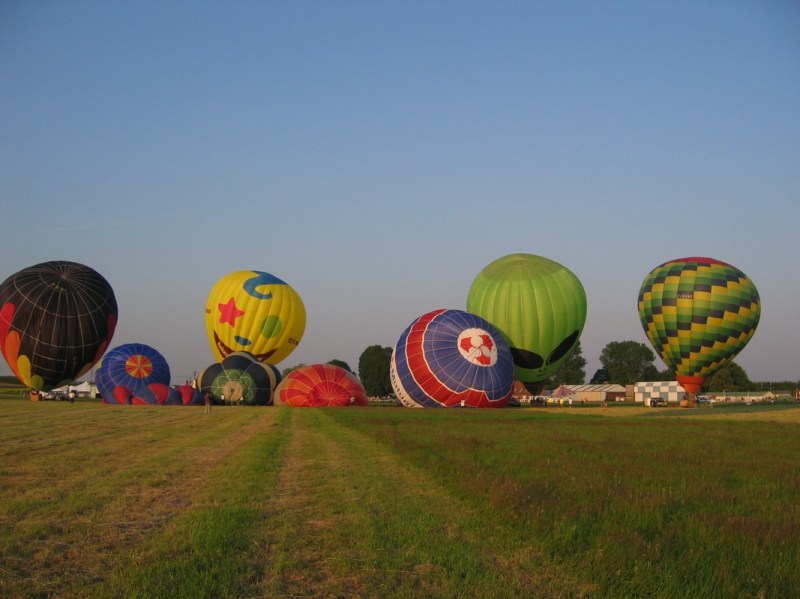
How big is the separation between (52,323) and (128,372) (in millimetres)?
8403

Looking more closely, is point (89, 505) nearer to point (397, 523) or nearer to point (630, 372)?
Result: point (397, 523)

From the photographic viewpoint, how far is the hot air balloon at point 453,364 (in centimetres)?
3806

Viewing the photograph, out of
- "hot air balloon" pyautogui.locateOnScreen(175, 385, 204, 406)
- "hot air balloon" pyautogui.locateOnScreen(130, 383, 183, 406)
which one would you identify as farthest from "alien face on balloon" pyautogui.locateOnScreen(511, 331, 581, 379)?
"hot air balloon" pyautogui.locateOnScreen(130, 383, 183, 406)

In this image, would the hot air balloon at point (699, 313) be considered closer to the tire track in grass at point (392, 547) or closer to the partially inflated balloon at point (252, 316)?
the partially inflated balloon at point (252, 316)

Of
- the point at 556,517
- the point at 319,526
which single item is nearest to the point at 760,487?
the point at 556,517

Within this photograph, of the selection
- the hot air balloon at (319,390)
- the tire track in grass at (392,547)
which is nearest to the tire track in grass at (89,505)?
the tire track in grass at (392,547)

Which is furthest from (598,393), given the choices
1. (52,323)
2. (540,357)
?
(52,323)

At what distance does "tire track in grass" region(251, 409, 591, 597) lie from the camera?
489 centimetres

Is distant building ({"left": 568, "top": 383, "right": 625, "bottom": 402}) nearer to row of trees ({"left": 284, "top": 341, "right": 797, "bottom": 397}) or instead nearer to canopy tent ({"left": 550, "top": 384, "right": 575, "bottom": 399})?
canopy tent ({"left": 550, "top": 384, "right": 575, "bottom": 399})

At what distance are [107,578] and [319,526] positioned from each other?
7.25 ft

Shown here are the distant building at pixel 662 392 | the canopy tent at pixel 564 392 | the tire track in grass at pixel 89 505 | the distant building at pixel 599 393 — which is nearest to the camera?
the tire track in grass at pixel 89 505

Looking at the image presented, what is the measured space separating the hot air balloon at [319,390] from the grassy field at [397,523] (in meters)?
28.8

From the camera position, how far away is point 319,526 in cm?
684

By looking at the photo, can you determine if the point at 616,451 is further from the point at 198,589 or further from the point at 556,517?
the point at 198,589
